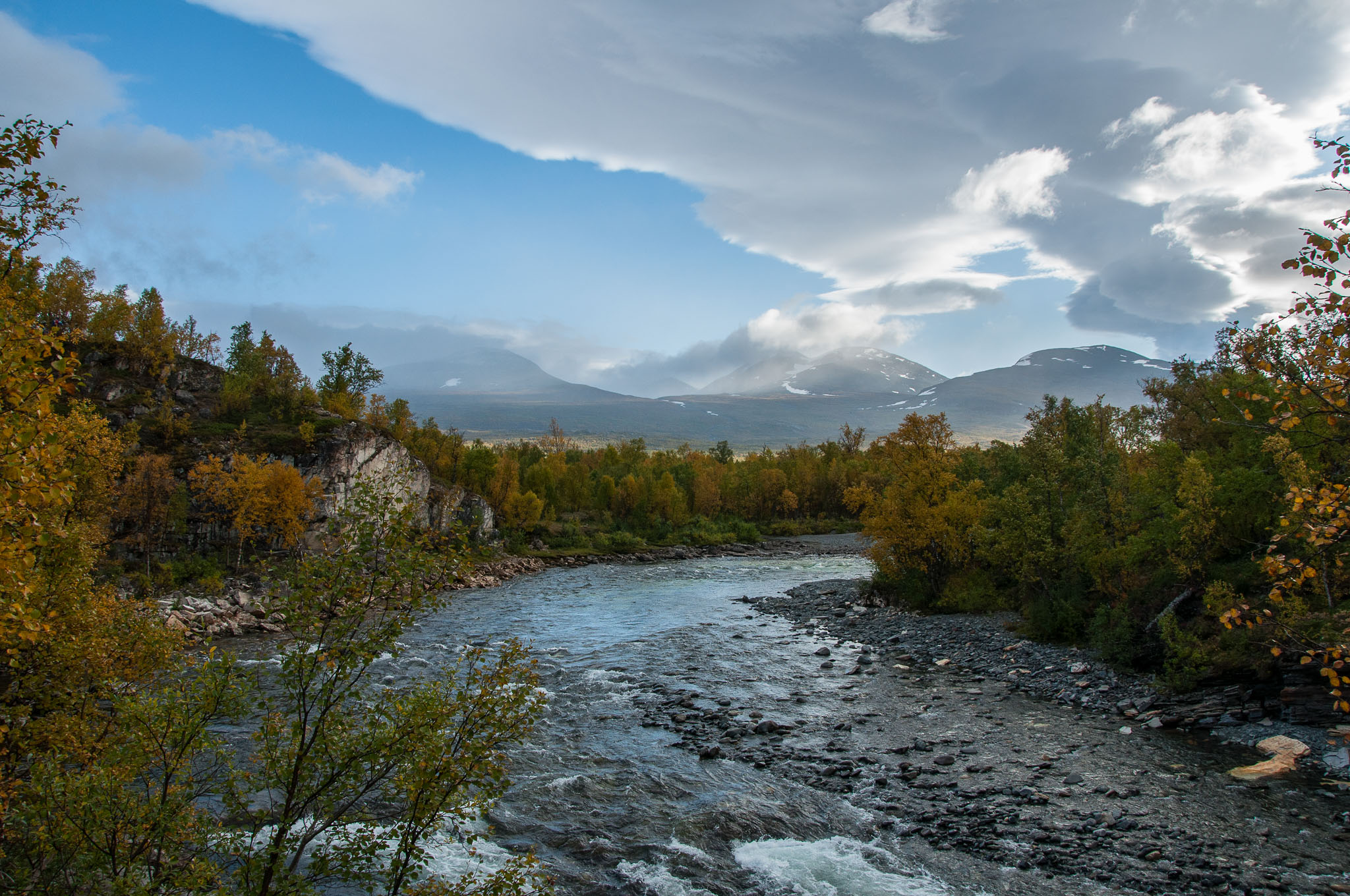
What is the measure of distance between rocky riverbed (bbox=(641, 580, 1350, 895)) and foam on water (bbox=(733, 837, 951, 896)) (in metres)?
0.76

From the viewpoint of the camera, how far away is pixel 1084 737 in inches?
744

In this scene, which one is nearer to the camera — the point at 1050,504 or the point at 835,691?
the point at 835,691

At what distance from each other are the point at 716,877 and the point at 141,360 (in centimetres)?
8427

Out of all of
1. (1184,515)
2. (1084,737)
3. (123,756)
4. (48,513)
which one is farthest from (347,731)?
(1184,515)

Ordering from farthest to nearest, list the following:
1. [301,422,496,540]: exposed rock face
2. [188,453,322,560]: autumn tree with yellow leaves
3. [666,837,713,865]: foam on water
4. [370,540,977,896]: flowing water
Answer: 1. [301,422,496,540]: exposed rock face
2. [188,453,322,560]: autumn tree with yellow leaves
3. [666,837,713,865]: foam on water
4. [370,540,977,896]: flowing water

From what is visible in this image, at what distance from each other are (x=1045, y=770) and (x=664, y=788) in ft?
32.3

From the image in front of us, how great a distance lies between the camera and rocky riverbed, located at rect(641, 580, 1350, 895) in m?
12.4

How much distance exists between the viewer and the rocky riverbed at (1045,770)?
487 inches

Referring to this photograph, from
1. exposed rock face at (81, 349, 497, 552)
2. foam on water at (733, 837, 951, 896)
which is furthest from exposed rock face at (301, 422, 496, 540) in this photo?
foam on water at (733, 837, 951, 896)

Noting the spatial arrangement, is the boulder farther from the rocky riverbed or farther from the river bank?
the river bank

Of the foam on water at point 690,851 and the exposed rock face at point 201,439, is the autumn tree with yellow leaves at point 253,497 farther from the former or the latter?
the foam on water at point 690,851

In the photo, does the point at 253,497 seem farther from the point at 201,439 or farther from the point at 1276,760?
the point at 1276,760

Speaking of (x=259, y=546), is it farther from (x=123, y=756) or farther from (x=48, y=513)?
(x=123, y=756)

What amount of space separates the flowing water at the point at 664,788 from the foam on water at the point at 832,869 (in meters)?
0.03
